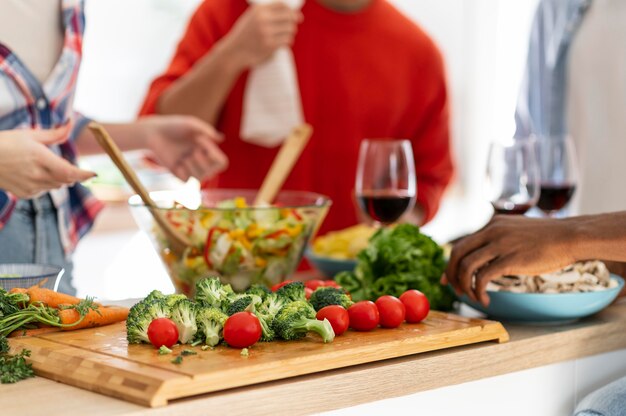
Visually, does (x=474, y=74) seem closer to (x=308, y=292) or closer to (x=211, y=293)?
(x=308, y=292)

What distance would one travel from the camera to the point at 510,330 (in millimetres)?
1581

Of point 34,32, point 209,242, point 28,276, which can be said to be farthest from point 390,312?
point 34,32

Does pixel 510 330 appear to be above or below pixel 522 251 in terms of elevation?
below

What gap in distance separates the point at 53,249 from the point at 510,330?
1067 millimetres

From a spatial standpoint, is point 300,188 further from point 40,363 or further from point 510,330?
point 40,363

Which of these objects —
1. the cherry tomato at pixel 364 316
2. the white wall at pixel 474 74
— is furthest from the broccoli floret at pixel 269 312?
the white wall at pixel 474 74

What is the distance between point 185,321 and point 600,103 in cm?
213

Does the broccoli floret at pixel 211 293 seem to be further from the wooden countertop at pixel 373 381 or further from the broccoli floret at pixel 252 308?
the wooden countertop at pixel 373 381

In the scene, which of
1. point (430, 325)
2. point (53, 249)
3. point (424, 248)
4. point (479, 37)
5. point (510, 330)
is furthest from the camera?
point (479, 37)

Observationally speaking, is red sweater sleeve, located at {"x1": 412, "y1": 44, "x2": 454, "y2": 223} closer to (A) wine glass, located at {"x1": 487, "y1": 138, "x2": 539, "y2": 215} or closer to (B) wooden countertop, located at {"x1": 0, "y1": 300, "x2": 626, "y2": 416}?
(A) wine glass, located at {"x1": 487, "y1": 138, "x2": 539, "y2": 215}

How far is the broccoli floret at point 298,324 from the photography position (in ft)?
4.24

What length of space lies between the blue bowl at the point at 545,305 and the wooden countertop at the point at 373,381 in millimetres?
22

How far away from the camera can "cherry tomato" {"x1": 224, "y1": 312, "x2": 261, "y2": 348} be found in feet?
4.08

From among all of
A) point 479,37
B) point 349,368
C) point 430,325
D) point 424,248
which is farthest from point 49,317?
point 479,37
